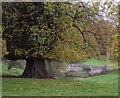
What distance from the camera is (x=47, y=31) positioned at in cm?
1608

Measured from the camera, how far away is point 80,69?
2969cm

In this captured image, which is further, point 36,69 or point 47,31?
point 36,69

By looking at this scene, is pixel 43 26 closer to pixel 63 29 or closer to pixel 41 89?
pixel 63 29

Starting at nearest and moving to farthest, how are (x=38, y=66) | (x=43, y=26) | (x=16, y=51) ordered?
(x=43, y=26), (x=16, y=51), (x=38, y=66)

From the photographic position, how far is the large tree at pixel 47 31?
15766mm

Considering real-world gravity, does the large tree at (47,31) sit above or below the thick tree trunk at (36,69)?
above

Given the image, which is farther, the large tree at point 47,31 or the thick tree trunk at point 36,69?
the thick tree trunk at point 36,69

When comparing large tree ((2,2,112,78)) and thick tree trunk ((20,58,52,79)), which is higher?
large tree ((2,2,112,78))

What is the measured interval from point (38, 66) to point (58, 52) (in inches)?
74.6

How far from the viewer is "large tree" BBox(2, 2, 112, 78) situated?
15.8 metres

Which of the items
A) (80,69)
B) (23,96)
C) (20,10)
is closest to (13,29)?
(20,10)

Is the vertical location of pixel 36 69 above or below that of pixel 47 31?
below

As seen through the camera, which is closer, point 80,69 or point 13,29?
point 13,29

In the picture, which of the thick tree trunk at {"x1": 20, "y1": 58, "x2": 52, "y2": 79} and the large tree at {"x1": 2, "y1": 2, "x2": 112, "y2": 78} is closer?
the large tree at {"x1": 2, "y1": 2, "x2": 112, "y2": 78}
